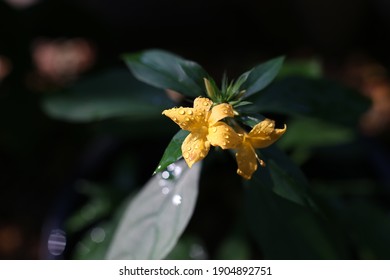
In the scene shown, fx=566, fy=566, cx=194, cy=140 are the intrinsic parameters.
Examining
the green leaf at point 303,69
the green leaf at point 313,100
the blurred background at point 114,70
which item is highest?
the green leaf at point 313,100

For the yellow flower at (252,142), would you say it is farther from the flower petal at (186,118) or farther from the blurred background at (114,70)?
the blurred background at (114,70)

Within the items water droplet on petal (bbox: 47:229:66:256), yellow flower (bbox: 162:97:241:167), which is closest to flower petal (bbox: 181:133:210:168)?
yellow flower (bbox: 162:97:241:167)

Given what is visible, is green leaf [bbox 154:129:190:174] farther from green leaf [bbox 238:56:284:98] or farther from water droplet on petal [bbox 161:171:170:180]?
water droplet on petal [bbox 161:171:170:180]

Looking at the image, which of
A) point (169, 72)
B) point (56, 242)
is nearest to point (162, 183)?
point (169, 72)

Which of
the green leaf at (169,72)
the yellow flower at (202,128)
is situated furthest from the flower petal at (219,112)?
the green leaf at (169,72)

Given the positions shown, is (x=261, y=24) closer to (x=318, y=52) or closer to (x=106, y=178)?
(x=318, y=52)

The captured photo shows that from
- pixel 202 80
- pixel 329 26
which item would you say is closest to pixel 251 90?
pixel 202 80
